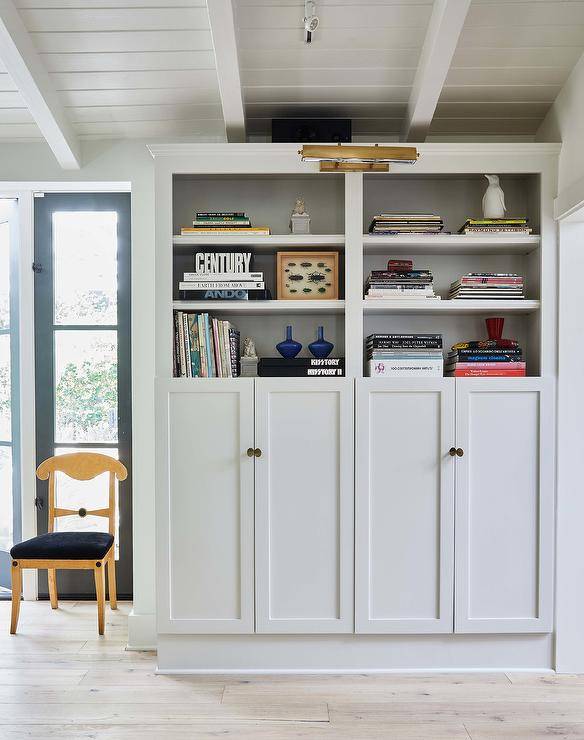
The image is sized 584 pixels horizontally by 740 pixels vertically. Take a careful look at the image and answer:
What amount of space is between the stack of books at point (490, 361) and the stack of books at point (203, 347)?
3.26ft

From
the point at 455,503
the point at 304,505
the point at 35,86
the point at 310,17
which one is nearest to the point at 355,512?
the point at 304,505

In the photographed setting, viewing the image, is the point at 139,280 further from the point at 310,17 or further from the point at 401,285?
the point at 310,17

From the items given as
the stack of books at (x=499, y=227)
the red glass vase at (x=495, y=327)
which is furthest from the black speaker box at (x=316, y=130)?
the red glass vase at (x=495, y=327)

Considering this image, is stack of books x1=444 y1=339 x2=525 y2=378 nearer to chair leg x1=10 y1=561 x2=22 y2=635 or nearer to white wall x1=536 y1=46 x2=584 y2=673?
white wall x1=536 y1=46 x2=584 y2=673

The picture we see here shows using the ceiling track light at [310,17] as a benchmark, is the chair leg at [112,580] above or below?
below

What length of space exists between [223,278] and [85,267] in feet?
3.61

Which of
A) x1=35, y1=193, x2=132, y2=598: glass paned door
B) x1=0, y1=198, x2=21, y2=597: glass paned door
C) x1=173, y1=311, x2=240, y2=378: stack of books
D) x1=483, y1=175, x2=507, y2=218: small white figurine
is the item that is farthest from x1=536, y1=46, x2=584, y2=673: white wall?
x1=0, y1=198, x2=21, y2=597: glass paned door

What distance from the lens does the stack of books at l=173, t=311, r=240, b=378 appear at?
2.73 m

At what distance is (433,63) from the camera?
7.97ft

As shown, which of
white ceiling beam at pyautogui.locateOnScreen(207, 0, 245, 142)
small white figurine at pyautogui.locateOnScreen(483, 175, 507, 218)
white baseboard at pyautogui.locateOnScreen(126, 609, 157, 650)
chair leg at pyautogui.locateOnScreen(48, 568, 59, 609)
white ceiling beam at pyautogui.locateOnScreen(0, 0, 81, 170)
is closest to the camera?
white ceiling beam at pyautogui.locateOnScreen(207, 0, 245, 142)

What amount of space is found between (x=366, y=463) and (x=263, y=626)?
0.81 m

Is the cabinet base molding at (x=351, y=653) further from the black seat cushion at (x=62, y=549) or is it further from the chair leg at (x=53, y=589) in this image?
the chair leg at (x=53, y=589)

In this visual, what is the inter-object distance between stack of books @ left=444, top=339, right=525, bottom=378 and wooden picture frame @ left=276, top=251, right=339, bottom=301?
617 millimetres

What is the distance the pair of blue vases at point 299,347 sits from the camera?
2.81m
